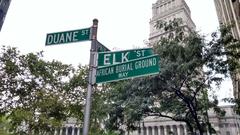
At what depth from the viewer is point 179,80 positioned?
52.0 feet

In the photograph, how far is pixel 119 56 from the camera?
16.3 ft

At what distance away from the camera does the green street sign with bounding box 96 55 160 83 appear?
14.9ft

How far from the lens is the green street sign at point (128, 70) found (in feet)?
14.9

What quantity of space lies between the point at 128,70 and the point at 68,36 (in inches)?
58.1

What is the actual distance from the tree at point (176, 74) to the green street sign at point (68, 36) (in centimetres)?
1044

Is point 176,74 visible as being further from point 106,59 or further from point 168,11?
point 168,11

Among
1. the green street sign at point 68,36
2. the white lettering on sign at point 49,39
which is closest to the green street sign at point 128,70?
the green street sign at point 68,36


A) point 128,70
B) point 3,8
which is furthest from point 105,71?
point 3,8

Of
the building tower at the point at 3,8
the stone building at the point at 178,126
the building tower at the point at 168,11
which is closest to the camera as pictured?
the building tower at the point at 3,8

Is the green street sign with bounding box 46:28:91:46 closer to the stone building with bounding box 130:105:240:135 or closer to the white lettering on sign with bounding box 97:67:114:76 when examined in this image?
the white lettering on sign with bounding box 97:67:114:76

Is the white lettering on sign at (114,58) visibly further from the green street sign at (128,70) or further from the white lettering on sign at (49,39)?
the white lettering on sign at (49,39)

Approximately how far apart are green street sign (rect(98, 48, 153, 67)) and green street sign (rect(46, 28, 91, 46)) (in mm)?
520

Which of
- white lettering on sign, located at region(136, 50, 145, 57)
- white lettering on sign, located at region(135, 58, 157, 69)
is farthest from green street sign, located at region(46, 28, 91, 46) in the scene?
white lettering on sign, located at region(135, 58, 157, 69)

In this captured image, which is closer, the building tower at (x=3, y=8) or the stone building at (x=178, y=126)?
the building tower at (x=3, y=8)
